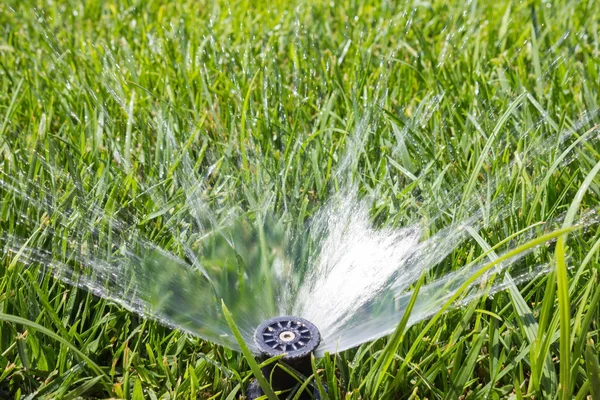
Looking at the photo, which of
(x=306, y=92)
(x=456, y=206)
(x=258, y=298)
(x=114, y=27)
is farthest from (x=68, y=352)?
(x=114, y=27)

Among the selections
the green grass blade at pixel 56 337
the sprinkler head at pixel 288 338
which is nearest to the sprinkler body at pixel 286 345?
the sprinkler head at pixel 288 338

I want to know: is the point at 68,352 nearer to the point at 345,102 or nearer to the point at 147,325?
the point at 147,325

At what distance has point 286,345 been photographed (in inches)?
51.6

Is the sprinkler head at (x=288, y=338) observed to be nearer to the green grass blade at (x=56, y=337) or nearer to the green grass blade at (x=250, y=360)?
the green grass blade at (x=250, y=360)

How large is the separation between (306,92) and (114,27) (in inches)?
41.7

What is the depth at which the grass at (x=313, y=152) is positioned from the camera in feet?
4.75

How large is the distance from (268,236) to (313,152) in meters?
0.41

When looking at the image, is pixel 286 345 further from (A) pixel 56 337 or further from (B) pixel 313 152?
(B) pixel 313 152

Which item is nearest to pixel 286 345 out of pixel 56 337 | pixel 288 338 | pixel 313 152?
pixel 288 338

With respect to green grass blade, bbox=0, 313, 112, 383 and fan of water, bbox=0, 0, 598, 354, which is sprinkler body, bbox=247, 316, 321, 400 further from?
green grass blade, bbox=0, 313, 112, 383

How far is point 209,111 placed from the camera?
2.44 metres

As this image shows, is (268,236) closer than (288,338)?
No

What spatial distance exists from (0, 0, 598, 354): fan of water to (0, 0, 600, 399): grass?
0.04 ft

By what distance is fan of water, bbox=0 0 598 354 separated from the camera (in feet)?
5.09
